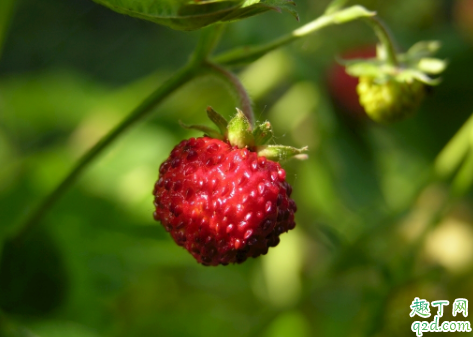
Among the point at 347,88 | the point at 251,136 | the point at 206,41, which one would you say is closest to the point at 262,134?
the point at 251,136

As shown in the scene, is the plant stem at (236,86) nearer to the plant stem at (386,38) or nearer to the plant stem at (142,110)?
the plant stem at (142,110)

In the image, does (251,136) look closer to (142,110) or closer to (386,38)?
(142,110)

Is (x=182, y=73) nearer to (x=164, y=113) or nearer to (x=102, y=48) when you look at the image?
(x=164, y=113)

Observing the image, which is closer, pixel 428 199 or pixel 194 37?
pixel 428 199

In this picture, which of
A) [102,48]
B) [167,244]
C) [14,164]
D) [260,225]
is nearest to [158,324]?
[167,244]

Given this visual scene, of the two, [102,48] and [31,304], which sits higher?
[102,48]

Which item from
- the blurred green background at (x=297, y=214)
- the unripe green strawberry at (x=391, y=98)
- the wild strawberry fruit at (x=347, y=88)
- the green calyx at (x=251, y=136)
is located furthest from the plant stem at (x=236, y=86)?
the wild strawberry fruit at (x=347, y=88)

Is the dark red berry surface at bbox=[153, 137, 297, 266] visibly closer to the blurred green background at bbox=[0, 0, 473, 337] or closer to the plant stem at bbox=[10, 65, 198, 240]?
the plant stem at bbox=[10, 65, 198, 240]
